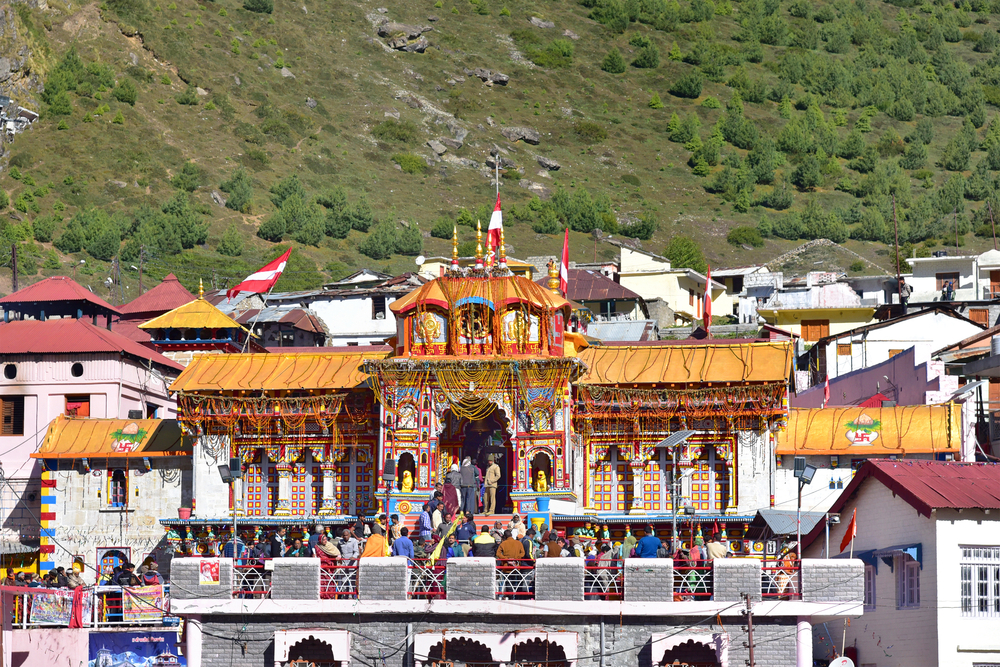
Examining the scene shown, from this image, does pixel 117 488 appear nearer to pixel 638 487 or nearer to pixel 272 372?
pixel 272 372

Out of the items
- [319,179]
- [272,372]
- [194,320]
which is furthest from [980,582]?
[319,179]

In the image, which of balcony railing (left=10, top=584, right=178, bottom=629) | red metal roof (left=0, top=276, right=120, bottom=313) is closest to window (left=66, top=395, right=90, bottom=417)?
red metal roof (left=0, top=276, right=120, bottom=313)

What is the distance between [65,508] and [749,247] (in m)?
119

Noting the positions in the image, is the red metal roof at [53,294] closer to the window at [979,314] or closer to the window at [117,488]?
the window at [117,488]

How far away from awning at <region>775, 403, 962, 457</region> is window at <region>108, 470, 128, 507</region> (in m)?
20.4

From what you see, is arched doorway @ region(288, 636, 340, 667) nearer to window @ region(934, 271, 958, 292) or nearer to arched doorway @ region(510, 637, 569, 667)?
arched doorway @ region(510, 637, 569, 667)

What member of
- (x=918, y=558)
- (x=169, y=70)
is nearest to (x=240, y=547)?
(x=918, y=558)

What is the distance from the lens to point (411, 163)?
600ft

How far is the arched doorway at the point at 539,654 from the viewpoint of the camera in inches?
1169

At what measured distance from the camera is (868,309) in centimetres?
8669

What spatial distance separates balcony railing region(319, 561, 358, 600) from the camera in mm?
30016

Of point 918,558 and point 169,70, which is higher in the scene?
point 169,70

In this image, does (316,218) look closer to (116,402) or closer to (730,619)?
(116,402)

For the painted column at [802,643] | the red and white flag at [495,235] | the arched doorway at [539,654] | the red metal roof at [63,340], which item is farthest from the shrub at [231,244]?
the painted column at [802,643]
